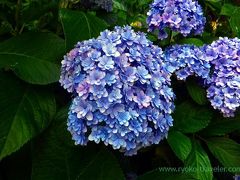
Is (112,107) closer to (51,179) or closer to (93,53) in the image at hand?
(93,53)

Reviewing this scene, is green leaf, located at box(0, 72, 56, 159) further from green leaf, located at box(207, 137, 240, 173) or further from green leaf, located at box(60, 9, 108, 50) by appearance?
green leaf, located at box(207, 137, 240, 173)

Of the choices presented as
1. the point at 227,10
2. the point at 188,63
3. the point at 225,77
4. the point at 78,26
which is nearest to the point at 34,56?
the point at 78,26

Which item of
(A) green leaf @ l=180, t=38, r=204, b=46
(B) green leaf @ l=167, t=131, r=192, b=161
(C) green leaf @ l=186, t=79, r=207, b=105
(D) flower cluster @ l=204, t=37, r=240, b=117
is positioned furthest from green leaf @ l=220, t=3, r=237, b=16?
(B) green leaf @ l=167, t=131, r=192, b=161

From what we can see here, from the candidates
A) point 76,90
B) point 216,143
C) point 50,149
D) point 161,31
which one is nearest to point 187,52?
point 161,31

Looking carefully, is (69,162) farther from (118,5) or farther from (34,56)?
(118,5)

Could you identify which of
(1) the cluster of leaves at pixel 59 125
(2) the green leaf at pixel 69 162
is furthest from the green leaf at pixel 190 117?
(2) the green leaf at pixel 69 162

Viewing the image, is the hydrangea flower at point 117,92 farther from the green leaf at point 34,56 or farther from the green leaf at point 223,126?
the green leaf at point 223,126
